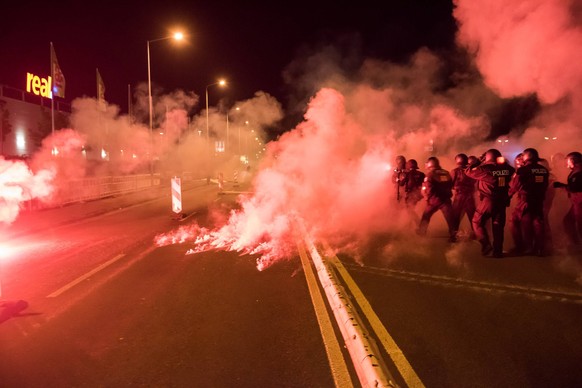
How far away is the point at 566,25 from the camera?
650cm

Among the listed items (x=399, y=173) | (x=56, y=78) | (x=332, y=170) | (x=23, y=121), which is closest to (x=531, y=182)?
(x=399, y=173)

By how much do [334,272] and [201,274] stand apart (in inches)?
74.8

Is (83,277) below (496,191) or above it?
below

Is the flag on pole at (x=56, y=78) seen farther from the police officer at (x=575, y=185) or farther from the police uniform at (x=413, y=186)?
the police officer at (x=575, y=185)

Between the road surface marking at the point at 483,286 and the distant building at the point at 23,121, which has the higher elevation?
the distant building at the point at 23,121

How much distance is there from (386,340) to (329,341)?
49cm

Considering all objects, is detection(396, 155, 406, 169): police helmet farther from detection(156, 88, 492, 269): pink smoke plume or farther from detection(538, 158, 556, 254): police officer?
detection(538, 158, 556, 254): police officer

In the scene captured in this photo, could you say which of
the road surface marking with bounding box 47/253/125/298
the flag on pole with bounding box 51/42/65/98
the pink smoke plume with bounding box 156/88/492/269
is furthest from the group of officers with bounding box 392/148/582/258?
the flag on pole with bounding box 51/42/65/98

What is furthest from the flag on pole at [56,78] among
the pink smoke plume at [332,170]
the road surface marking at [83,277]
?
the road surface marking at [83,277]

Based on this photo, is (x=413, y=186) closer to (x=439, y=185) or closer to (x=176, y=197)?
(x=439, y=185)

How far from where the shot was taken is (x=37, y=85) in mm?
36906

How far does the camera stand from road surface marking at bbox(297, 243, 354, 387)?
3457mm

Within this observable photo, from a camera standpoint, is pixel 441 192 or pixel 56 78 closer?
pixel 441 192

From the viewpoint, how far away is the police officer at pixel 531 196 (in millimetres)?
6984
